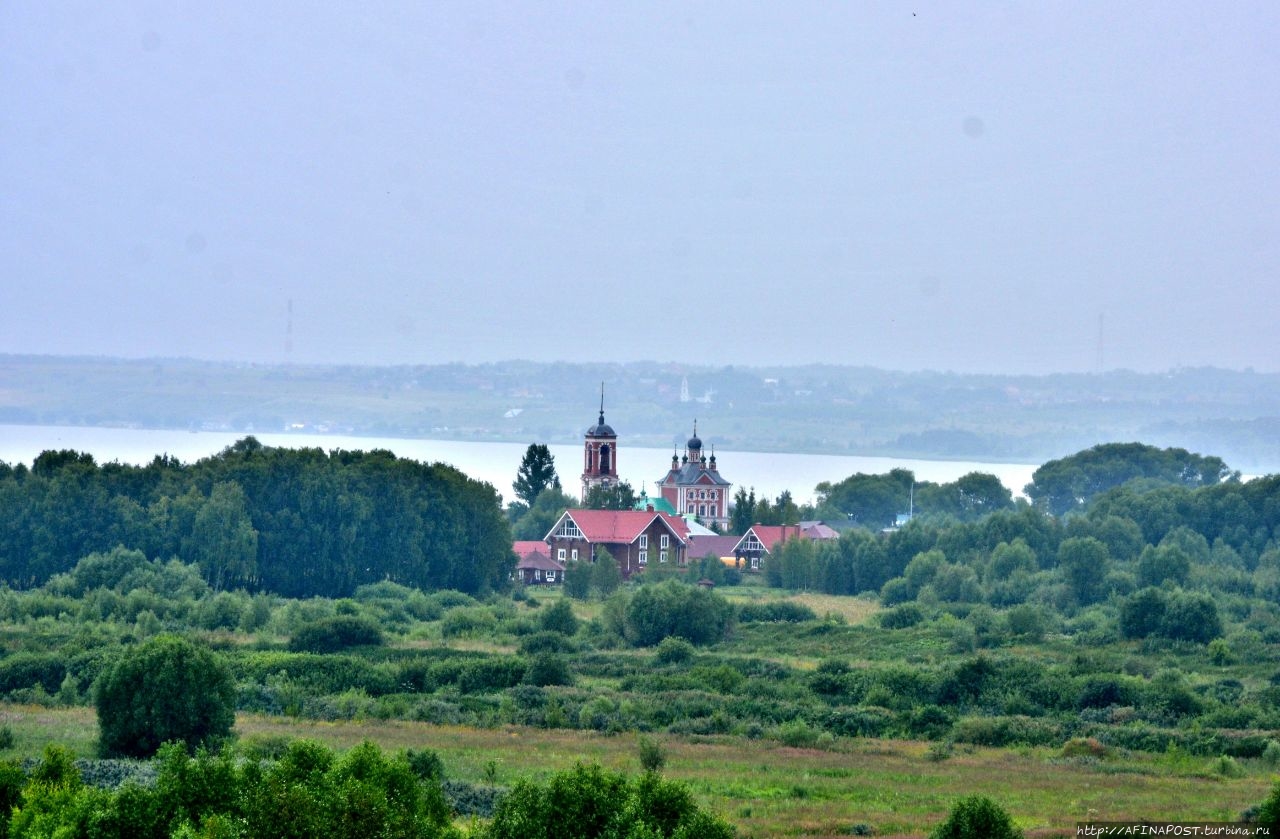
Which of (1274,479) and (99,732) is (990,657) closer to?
(99,732)

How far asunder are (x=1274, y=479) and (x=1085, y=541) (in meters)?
Result: 24.7

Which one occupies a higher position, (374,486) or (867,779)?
(374,486)

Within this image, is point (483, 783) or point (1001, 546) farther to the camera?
point (1001, 546)

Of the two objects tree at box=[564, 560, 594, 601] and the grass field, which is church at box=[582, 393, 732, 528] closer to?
tree at box=[564, 560, 594, 601]

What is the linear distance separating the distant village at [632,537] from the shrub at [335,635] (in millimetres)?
24987

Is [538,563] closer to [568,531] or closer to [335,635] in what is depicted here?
[568,531]

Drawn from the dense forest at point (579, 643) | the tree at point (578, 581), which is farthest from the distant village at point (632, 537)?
the dense forest at point (579, 643)

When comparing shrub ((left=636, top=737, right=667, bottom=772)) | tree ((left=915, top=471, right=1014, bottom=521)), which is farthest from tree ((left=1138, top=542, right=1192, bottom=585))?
tree ((left=915, top=471, right=1014, bottom=521))

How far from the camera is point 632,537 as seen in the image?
278 feet

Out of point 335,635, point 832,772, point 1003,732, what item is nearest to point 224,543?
point 335,635

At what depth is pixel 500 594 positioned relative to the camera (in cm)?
7219

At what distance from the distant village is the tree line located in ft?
17.0

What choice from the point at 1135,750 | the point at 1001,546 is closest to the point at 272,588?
the point at 1001,546

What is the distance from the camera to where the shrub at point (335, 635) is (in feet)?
163
